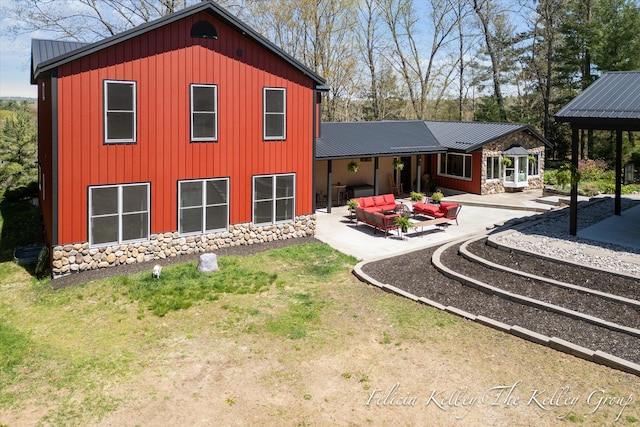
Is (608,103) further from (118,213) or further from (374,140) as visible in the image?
(118,213)

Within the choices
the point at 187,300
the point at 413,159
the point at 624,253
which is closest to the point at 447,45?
the point at 413,159

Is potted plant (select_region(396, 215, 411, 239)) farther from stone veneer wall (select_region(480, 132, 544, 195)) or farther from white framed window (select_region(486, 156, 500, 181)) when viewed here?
white framed window (select_region(486, 156, 500, 181))

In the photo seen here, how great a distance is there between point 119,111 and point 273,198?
5.23 m

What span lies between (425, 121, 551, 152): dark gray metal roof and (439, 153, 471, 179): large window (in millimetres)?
878

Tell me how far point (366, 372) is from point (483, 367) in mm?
1854

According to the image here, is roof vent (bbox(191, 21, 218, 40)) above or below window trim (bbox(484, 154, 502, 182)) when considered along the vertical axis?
above

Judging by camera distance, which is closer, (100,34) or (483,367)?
(483,367)

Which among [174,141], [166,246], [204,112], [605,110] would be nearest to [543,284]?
[605,110]

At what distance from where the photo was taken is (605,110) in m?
13.2

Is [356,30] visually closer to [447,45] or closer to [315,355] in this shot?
[447,45]

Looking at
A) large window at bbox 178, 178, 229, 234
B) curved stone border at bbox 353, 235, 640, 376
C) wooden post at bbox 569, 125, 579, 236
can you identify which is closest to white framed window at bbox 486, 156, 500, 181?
wooden post at bbox 569, 125, 579, 236

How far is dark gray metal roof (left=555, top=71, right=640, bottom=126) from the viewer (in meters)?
12.8

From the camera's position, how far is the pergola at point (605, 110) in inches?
504

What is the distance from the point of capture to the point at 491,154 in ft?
80.5
